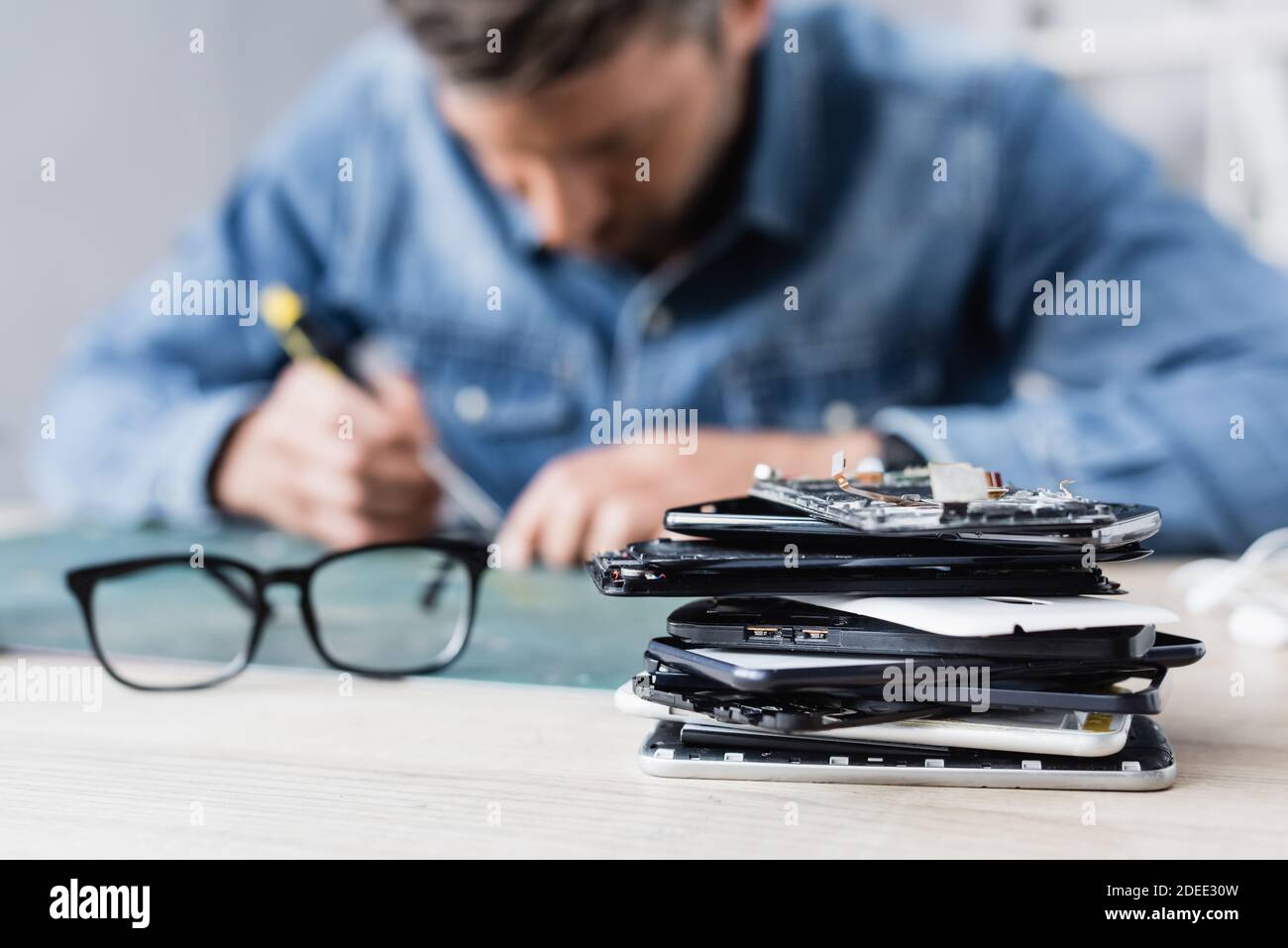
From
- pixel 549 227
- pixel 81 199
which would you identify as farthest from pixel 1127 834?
pixel 81 199

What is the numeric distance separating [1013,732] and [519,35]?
76cm

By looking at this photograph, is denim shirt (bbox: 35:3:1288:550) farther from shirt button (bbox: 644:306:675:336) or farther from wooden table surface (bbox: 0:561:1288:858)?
wooden table surface (bbox: 0:561:1288:858)

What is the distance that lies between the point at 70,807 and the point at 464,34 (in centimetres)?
76

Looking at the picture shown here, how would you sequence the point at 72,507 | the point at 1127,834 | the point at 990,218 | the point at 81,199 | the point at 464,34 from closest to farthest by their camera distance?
the point at 1127,834
the point at 464,34
the point at 72,507
the point at 990,218
the point at 81,199

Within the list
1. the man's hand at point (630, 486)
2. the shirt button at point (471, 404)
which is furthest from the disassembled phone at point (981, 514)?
the shirt button at point (471, 404)

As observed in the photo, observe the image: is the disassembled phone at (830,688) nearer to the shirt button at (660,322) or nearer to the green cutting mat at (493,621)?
the green cutting mat at (493,621)

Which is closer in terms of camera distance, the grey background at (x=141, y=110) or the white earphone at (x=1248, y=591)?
the white earphone at (x=1248, y=591)

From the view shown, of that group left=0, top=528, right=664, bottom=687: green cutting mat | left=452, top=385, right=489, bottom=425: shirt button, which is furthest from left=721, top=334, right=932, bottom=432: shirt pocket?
left=0, top=528, right=664, bottom=687: green cutting mat

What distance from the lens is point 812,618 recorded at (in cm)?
36

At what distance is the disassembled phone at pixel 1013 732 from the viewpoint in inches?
13.3

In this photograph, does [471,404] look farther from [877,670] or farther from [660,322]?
[877,670]

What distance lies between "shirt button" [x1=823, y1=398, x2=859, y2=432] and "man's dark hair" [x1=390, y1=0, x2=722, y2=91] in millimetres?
516

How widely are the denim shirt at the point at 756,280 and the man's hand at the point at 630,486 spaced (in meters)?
0.31

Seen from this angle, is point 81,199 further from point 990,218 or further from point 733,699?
point 733,699
